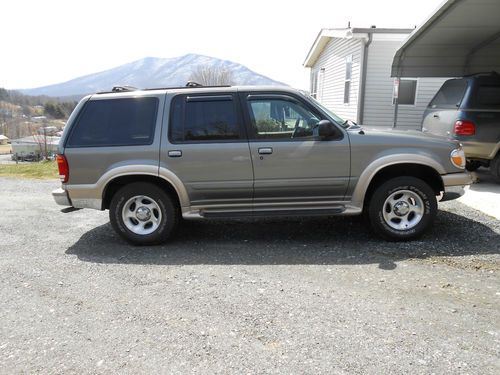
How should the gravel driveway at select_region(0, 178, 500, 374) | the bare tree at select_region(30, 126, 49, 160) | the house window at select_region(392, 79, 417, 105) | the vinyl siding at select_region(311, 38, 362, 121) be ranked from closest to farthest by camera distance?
the gravel driveway at select_region(0, 178, 500, 374) < the house window at select_region(392, 79, 417, 105) < the vinyl siding at select_region(311, 38, 362, 121) < the bare tree at select_region(30, 126, 49, 160)

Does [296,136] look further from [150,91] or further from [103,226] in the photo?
[103,226]

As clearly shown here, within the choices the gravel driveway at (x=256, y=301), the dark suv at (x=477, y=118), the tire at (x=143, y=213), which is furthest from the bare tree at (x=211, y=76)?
the gravel driveway at (x=256, y=301)

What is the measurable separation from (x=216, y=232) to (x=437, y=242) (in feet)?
9.39

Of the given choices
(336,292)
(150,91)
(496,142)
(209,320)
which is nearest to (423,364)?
(336,292)

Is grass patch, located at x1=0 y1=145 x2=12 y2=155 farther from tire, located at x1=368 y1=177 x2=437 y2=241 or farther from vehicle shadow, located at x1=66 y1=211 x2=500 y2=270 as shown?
tire, located at x1=368 y1=177 x2=437 y2=241

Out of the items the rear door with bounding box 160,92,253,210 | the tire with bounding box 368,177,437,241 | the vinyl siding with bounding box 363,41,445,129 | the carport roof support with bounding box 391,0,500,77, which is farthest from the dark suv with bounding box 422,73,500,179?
the rear door with bounding box 160,92,253,210

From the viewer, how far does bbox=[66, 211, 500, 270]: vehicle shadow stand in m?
4.69

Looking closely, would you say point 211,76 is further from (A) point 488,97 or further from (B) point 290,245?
(B) point 290,245

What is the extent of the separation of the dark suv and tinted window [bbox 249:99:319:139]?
4035mm

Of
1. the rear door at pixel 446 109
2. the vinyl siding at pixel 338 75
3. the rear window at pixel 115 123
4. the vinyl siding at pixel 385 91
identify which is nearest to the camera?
the rear window at pixel 115 123

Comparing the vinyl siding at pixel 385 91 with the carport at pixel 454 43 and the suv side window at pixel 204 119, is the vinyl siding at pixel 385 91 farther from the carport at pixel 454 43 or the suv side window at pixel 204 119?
the suv side window at pixel 204 119

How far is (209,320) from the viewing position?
3.38m

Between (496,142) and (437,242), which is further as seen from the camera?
(496,142)

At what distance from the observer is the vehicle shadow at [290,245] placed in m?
4.69
